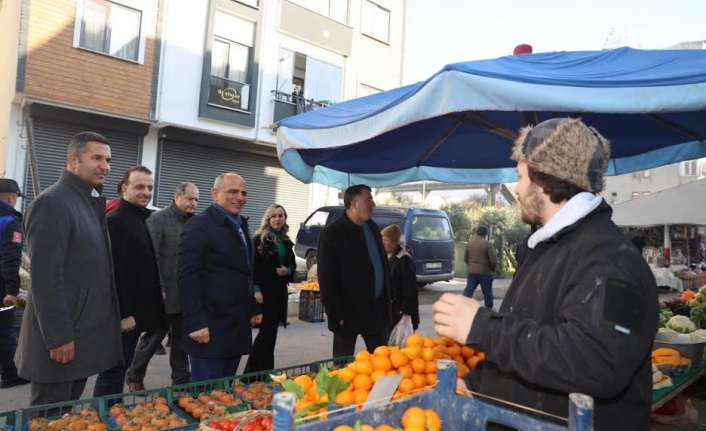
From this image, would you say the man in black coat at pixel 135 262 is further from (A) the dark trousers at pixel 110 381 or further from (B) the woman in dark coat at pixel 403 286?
(B) the woman in dark coat at pixel 403 286

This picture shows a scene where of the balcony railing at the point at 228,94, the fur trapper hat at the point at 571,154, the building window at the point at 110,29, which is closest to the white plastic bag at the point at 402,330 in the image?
the fur trapper hat at the point at 571,154

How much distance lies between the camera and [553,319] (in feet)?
4.82

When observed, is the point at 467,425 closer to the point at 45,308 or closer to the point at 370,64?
the point at 45,308

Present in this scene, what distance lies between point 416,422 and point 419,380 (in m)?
0.94

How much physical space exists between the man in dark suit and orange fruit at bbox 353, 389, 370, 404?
5.64ft

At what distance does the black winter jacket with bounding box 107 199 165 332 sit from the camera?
4074 millimetres

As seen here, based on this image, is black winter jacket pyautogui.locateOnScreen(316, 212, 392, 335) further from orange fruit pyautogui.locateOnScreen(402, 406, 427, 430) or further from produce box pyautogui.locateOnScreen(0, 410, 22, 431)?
orange fruit pyautogui.locateOnScreen(402, 406, 427, 430)

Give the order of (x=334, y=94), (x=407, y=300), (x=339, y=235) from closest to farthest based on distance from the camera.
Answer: (x=339, y=235) → (x=407, y=300) → (x=334, y=94)

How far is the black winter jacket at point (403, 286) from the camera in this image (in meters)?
5.52

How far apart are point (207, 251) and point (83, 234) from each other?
89 cm

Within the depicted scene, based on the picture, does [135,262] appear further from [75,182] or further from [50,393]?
[50,393]

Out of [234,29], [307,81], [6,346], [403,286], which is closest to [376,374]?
[403,286]

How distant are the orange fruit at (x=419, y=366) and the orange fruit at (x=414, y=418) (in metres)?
0.96

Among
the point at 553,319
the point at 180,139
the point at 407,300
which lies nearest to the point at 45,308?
the point at 553,319
